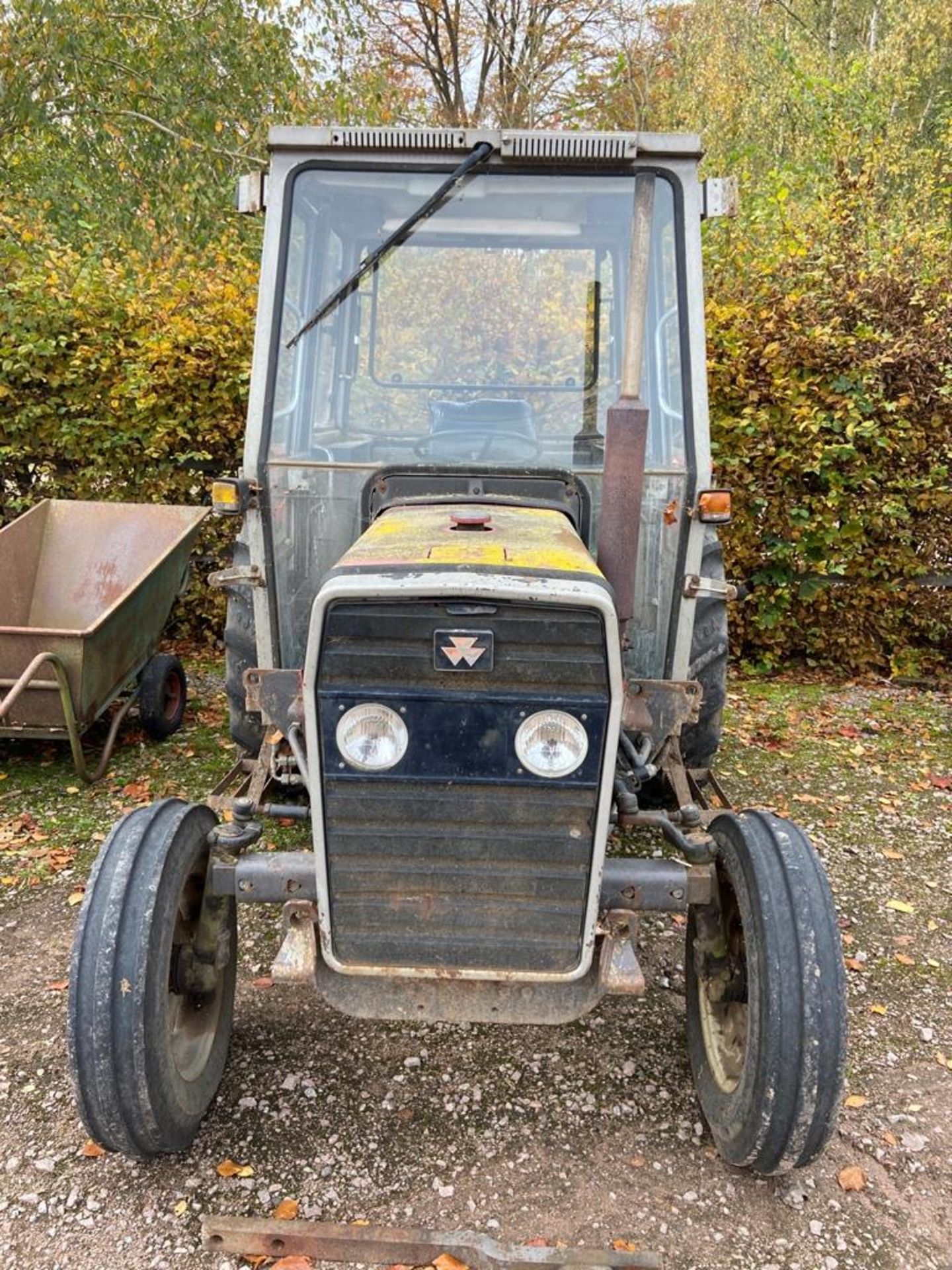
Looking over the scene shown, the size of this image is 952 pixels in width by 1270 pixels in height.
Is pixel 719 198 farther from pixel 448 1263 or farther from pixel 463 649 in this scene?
pixel 448 1263

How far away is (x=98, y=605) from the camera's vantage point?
501 cm

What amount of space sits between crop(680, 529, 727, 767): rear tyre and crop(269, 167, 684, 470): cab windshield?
68cm

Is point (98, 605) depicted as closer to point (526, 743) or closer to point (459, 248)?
point (459, 248)

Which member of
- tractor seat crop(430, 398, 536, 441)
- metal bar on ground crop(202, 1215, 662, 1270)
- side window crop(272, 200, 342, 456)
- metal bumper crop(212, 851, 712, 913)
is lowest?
metal bar on ground crop(202, 1215, 662, 1270)

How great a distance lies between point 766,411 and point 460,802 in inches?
178

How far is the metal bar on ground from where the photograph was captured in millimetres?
1979

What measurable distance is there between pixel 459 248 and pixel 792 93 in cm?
1269

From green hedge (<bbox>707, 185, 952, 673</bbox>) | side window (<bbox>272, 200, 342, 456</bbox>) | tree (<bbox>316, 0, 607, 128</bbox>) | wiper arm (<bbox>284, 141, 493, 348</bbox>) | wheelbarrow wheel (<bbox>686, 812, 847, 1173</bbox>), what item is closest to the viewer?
wheelbarrow wheel (<bbox>686, 812, 847, 1173</bbox>)

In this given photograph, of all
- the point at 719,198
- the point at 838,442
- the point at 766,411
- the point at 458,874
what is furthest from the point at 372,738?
the point at 838,442

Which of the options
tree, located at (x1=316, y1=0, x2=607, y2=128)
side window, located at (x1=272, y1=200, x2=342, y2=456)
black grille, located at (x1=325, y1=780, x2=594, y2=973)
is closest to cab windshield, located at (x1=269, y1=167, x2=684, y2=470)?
side window, located at (x1=272, y1=200, x2=342, y2=456)

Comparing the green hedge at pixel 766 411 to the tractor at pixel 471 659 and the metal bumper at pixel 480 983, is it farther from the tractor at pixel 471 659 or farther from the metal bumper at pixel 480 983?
the metal bumper at pixel 480 983

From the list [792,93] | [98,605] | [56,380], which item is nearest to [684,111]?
[792,93]

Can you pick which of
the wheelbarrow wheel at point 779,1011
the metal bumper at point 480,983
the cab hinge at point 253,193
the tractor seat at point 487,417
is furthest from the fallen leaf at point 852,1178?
the cab hinge at point 253,193

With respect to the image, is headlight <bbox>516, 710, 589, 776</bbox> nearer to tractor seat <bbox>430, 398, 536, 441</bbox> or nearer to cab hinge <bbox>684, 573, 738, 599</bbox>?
cab hinge <bbox>684, 573, 738, 599</bbox>
